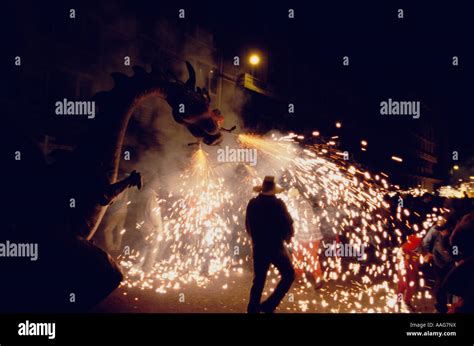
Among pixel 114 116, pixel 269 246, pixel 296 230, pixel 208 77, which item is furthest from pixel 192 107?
pixel 208 77

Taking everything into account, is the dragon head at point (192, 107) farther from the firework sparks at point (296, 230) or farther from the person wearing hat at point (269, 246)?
the firework sparks at point (296, 230)

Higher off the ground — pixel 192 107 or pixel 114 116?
pixel 192 107

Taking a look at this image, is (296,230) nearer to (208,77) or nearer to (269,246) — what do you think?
(269,246)

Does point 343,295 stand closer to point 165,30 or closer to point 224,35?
point 165,30

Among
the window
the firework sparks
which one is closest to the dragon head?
the firework sparks

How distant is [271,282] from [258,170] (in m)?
4.64

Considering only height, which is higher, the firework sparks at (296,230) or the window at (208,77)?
the window at (208,77)

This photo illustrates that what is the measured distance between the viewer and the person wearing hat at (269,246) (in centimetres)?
510

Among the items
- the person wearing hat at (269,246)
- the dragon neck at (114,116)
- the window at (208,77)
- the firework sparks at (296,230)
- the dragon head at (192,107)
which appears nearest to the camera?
the dragon neck at (114,116)

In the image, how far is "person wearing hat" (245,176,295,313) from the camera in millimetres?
5098

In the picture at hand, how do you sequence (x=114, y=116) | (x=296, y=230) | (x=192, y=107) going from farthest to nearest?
(x=296, y=230)
(x=192, y=107)
(x=114, y=116)

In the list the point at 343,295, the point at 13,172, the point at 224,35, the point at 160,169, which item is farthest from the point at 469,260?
the point at 224,35

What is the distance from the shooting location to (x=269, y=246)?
5184 millimetres

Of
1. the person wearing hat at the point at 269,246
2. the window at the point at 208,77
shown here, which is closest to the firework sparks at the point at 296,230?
the person wearing hat at the point at 269,246
